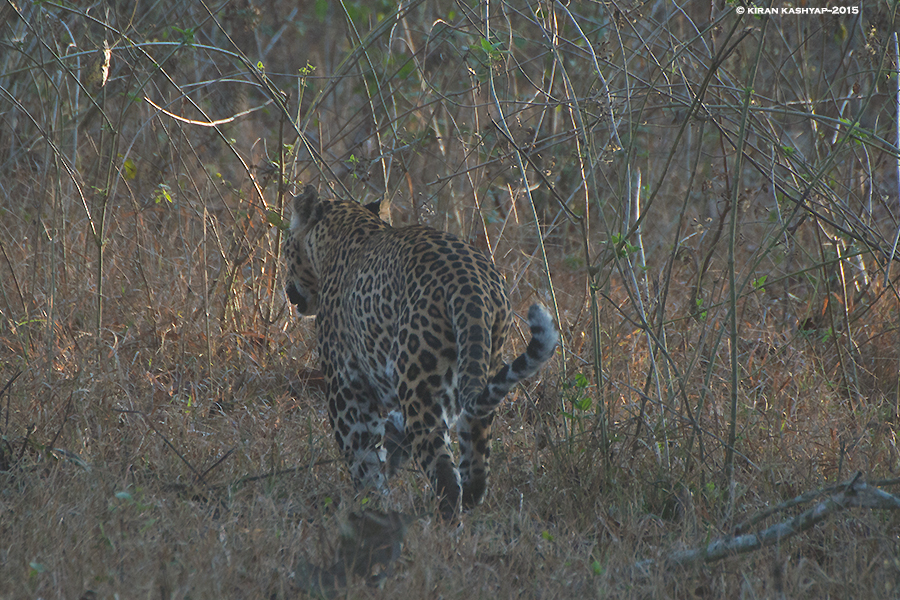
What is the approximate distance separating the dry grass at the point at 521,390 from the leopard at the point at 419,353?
0.17 m

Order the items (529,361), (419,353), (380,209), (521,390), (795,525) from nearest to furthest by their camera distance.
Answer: (795,525) → (529,361) → (419,353) → (521,390) → (380,209)

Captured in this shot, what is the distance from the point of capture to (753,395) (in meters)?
4.69

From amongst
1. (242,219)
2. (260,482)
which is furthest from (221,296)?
(260,482)

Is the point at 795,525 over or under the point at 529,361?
under

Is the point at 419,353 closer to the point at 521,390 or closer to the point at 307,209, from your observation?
the point at 521,390

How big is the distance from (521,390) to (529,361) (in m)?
1.51

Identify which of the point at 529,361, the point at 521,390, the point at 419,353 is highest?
the point at 529,361

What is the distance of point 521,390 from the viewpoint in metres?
4.45

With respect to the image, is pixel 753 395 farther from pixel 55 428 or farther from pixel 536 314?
pixel 55 428

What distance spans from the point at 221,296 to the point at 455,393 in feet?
8.50

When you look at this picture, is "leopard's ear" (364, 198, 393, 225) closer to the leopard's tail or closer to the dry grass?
the dry grass

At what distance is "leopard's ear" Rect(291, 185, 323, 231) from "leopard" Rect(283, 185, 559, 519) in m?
0.41

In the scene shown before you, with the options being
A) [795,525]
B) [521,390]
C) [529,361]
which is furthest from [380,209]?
[795,525]

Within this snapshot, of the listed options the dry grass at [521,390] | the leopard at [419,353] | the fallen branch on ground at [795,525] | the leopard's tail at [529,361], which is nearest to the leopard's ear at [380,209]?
the dry grass at [521,390]
